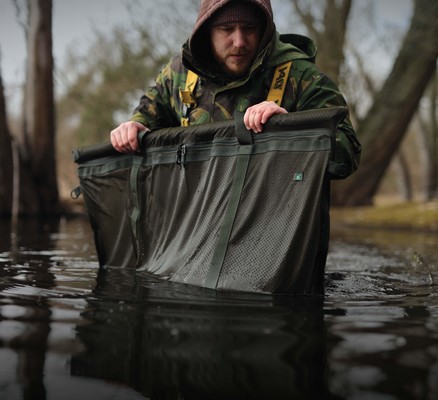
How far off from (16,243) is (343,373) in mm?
4239

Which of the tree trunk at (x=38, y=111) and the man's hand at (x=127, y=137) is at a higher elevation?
the tree trunk at (x=38, y=111)

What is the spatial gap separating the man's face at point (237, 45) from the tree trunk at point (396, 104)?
10352 millimetres

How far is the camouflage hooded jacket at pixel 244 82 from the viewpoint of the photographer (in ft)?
10.6

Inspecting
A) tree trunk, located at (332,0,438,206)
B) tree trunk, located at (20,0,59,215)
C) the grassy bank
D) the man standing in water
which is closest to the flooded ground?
the man standing in water

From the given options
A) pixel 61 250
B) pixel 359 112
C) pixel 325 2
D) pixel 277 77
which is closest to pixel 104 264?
pixel 61 250

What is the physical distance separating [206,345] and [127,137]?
2.04m

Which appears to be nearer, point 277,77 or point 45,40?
point 277,77

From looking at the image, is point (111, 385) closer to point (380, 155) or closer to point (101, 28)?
point (380, 155)

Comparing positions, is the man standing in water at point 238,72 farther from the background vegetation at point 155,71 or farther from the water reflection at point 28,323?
the background vegetation at point 155,71

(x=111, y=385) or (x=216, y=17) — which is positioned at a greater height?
(x=216, y=17)

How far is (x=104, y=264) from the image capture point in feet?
Answer: 13.0

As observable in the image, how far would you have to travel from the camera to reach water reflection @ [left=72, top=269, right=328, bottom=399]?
1.46 metres

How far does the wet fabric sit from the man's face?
0.52 m

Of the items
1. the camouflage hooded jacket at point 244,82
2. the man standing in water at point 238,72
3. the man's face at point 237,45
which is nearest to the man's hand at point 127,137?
the man standing in water at point 238,72
